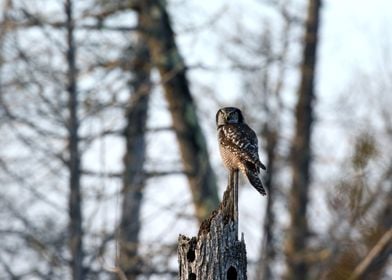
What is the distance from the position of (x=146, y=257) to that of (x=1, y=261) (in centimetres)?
177

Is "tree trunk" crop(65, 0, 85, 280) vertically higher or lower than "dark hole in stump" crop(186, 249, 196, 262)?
higher

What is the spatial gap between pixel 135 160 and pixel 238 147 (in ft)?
26.9

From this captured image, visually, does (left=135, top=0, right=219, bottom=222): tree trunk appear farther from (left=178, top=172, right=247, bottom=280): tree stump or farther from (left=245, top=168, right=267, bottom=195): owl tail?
(left=178, top=172, right=247, bottom=280): tree stump

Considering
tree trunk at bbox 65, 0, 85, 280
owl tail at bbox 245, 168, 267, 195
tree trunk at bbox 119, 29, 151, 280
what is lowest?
owl tail at bbox 245, 168, 267, 195

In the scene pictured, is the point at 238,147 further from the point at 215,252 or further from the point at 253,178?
the point at 215,252

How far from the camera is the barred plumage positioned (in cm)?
833

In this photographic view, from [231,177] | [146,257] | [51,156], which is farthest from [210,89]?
[231,177]

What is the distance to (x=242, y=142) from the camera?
28.0 feet

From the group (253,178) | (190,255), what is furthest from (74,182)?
(190,255)

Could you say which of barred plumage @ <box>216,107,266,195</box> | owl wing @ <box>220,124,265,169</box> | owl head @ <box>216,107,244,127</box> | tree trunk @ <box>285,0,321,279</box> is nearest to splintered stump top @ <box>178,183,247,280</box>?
barred plumage @ <box>216,107,266,195</box>

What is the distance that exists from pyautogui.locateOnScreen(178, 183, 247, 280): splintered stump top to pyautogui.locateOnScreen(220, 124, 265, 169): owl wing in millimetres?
1443

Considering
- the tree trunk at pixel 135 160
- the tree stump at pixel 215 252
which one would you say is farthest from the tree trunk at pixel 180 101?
the tree stump at pixel 215 252

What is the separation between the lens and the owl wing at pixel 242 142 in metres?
8.39

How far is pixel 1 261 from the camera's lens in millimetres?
14828
